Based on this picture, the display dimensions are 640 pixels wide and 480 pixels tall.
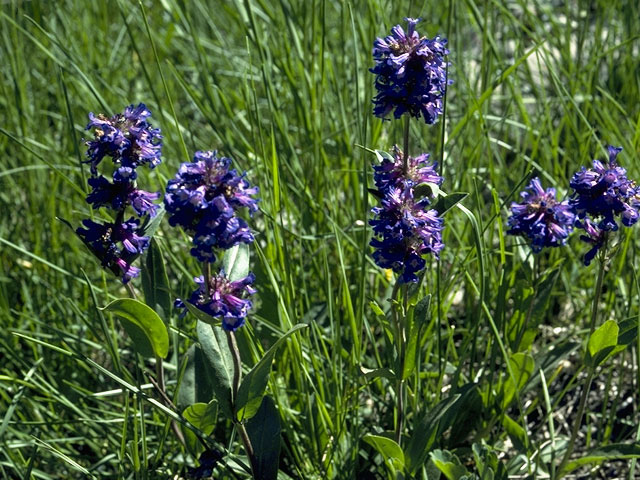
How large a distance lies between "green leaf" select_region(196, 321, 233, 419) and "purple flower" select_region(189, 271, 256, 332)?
20 cm

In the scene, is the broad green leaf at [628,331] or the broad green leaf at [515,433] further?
the broad green leaf at [515,433]

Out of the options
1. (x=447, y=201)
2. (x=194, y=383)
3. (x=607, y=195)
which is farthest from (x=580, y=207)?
(x=194, y=383)

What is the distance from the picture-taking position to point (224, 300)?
4.54 feet

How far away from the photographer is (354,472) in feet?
5.97

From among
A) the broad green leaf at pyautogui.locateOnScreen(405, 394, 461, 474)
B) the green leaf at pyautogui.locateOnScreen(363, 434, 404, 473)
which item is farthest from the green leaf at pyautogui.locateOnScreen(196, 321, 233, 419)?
the broad green leaf at pyautogui.locateOnScreen(405, 394, 461, 474)

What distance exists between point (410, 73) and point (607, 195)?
437mm

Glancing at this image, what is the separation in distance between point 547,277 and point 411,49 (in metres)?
0.72

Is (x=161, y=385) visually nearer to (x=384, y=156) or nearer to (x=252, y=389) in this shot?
(x=252, y=389)

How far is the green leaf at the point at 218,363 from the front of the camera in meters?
1.57

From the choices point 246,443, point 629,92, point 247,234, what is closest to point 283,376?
point 246,443

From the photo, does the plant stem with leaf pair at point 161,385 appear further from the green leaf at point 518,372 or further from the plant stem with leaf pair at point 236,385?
the green leaf at point 518,372

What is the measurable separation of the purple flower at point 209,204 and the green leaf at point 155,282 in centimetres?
36

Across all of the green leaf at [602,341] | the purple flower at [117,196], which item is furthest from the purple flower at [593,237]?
the purple flower at [117,196]

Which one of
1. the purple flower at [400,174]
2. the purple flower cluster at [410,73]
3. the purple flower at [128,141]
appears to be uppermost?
A: the purple flower cluster at [410,73]
